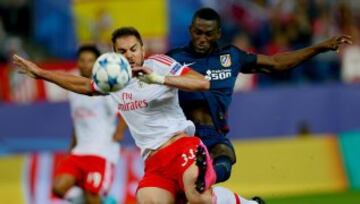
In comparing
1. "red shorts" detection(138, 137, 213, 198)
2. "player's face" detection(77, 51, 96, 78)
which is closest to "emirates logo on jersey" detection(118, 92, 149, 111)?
"red shorts" detection(138, 137, 213, 198)

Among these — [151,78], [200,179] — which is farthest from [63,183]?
[151,78]

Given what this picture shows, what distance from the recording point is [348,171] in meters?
19.2

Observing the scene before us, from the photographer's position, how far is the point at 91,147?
15555mm

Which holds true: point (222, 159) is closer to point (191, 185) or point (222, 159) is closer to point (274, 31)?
point (191, 185)

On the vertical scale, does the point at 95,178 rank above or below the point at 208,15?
below

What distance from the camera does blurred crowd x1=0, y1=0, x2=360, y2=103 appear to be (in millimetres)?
22359

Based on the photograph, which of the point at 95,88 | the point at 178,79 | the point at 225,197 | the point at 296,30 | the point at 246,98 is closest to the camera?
the point at 178,79

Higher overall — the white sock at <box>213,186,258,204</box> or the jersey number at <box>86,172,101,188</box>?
the white sock at <box>213,186,258,204</box>

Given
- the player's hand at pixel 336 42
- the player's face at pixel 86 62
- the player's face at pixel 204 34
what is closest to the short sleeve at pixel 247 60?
the player's face at pixel 204 34

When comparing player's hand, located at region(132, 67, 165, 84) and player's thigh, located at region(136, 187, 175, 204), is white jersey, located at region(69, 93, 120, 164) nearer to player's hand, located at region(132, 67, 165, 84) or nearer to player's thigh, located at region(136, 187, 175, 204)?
player's thigh, located at region(136, 187, 175, 204)

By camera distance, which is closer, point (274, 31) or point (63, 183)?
point (63, 183)

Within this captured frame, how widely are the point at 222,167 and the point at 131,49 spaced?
5.57 feet

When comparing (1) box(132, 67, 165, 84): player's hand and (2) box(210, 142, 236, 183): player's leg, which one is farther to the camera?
(2) box(210, 142, 236, 183): player's leg

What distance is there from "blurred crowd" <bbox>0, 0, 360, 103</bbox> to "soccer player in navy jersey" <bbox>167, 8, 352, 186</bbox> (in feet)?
29.9
